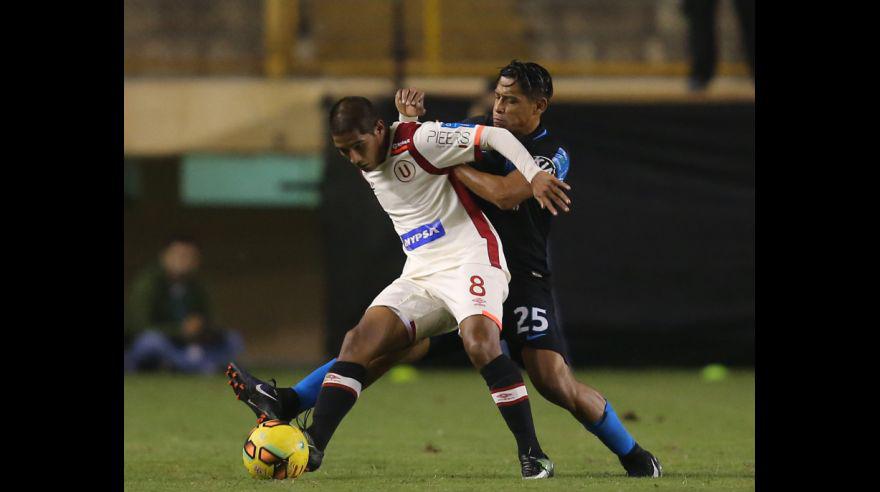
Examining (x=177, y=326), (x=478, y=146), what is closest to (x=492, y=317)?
(x=478, y=146)

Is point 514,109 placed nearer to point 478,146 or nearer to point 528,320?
point 478,146

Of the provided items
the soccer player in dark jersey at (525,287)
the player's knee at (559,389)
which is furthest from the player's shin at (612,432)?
the player's knee at (559,389)

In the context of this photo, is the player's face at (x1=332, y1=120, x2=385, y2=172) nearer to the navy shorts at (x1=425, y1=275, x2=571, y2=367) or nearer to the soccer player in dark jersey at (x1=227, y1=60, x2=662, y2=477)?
the soccer player in dark jersey at (x1=227, y1=60, x2=662, y2=477)

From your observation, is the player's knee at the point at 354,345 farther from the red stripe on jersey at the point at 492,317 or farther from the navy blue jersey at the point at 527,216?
the navy blue jersey at the point at 527,216

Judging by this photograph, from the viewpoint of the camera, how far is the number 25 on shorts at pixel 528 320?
6789mm

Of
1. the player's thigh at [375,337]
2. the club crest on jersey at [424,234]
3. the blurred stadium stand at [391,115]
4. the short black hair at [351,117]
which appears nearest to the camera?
the short black hair at [351,117]

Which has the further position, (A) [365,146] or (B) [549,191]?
(A) [365,146]

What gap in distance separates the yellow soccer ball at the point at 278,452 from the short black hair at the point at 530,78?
78.9 inches

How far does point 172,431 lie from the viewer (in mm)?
9148

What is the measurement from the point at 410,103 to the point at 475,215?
2.20ft

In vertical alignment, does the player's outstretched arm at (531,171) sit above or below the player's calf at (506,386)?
above

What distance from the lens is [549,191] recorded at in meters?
6.18

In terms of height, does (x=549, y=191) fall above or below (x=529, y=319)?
above
